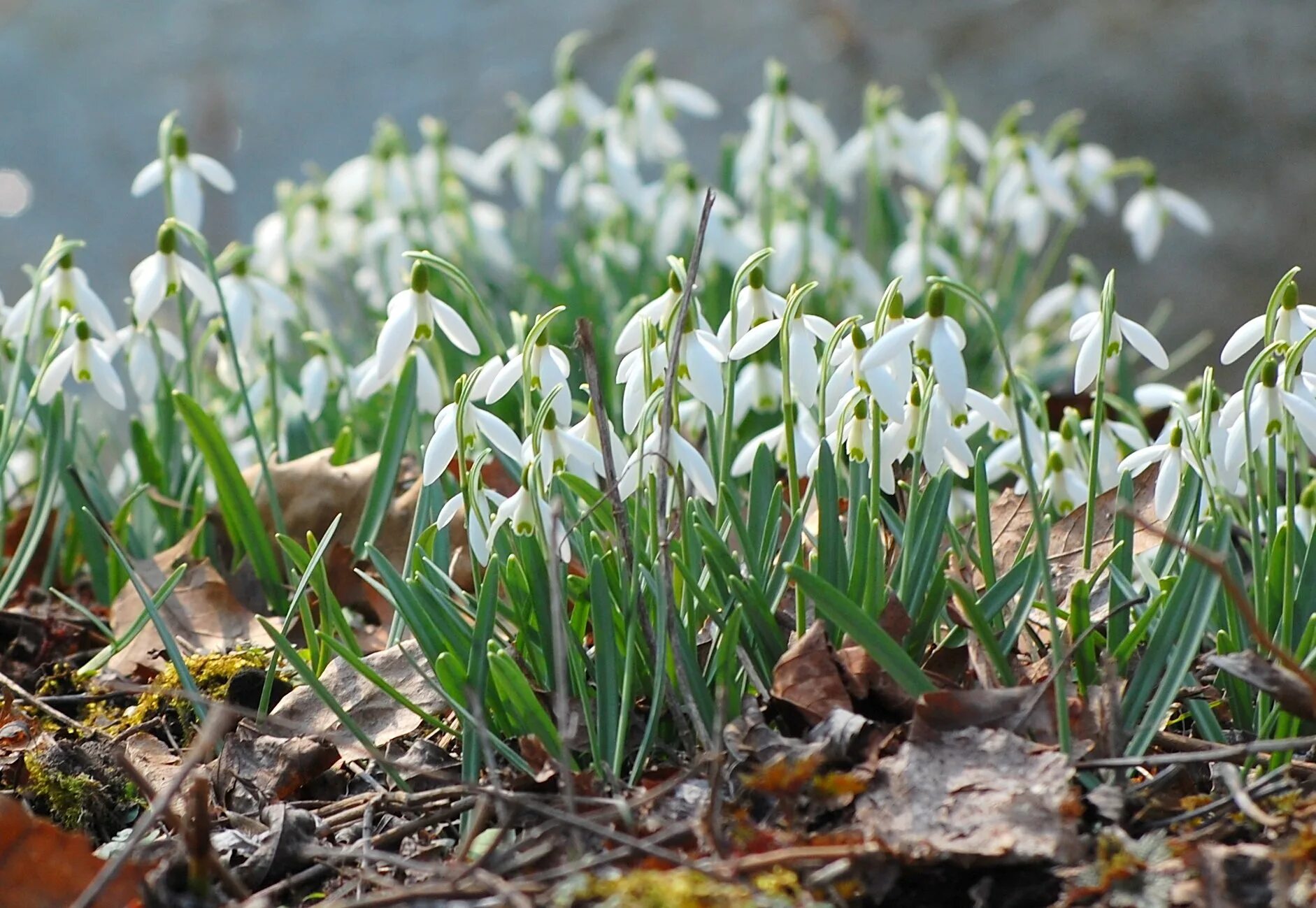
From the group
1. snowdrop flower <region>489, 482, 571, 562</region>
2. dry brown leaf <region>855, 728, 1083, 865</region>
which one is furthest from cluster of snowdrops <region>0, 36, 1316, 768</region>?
dry brown leaf <region>855, 728, 1083, 865</region>

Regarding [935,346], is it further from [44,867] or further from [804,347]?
[44,867]

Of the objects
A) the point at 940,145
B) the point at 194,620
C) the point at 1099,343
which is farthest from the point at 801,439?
the point at 940,145

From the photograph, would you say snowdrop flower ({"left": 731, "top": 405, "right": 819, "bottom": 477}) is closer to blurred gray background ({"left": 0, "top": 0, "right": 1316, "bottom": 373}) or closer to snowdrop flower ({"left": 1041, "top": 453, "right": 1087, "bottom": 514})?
snowdrop flower ({"left": 1041, "top": 453, "right": 1087, "bottom": 514})

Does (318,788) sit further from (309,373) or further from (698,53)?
(698,53)

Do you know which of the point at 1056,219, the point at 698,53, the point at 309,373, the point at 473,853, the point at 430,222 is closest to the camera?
the point at 473,853

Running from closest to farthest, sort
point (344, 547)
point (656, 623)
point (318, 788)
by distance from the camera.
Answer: point (656, 623) → point (318, 788) → point (344, 547)

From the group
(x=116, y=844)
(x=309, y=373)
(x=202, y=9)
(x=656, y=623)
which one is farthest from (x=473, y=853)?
(x=202, y=9)
